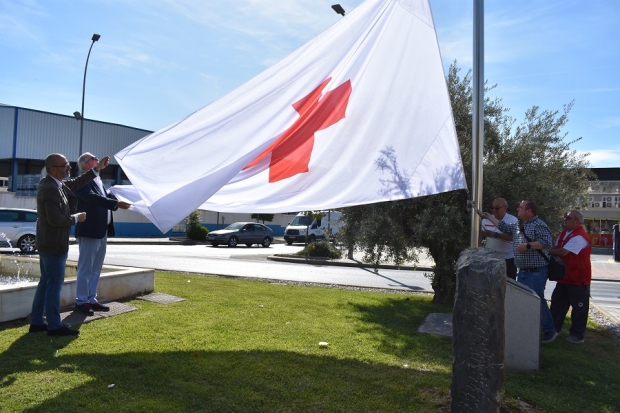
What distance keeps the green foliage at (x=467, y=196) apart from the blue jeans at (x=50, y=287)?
4999mm

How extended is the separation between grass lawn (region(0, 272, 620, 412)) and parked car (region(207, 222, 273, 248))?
80.0ft

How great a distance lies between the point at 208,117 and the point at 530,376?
4.12 metres

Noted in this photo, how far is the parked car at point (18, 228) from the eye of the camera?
736 inches

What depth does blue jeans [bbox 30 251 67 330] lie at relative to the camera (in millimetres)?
5238

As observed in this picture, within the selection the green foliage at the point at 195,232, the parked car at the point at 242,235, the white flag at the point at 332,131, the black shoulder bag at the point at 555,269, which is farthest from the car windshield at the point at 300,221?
the white flag at the point at 332,131

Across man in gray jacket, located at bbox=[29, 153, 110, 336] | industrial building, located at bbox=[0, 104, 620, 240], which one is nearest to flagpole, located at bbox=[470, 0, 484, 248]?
man in gray jacket, located at bbox=[29, 153, 110, 336]

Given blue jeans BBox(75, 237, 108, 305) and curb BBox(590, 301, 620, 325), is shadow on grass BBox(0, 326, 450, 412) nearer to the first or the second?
blue jeans BBox(75, 237, 108, 305)

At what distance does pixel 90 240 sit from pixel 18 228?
49.1ft

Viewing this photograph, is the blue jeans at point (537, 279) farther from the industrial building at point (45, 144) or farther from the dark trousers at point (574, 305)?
the industrial building at point (45, 144)

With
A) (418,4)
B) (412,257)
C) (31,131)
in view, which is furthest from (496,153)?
(31,131)

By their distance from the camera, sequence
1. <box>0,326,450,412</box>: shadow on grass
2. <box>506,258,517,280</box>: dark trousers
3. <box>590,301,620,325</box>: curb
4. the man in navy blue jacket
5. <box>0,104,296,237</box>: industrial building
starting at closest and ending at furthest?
<box>0,326,450,412</box>: shadow on grass, the man in navy blue jacket, <box>506,258,517,280</box>: dark trousers, <box>590,301,620,325</box>: curb, <box>0,104,296,237</box>: industrial building

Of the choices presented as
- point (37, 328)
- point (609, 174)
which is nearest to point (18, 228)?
point (37, 328)

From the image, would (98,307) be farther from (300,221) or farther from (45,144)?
(45,144)

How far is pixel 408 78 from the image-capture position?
513 cm
